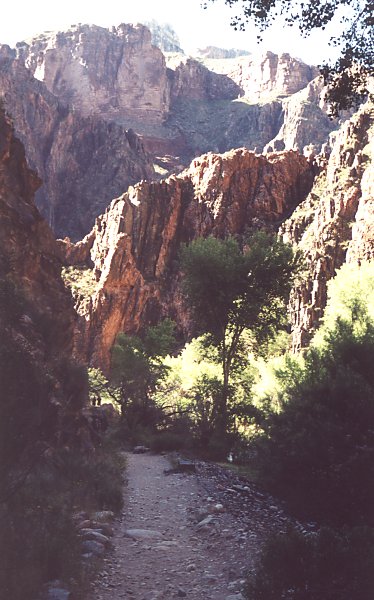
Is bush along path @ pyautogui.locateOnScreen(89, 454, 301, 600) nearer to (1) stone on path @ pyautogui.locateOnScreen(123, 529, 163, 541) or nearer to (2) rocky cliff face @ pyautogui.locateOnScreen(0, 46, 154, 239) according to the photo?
(1) stone on path @ pyautogui.locateOnScreen(123, 529, 163, 541)

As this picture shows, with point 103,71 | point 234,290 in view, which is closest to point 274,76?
point 103,71

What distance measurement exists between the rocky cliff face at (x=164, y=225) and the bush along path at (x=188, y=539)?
209 feet

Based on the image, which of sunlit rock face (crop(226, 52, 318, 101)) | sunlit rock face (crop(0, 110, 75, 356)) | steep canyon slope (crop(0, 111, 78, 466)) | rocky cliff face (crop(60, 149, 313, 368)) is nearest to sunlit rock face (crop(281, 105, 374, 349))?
rocky cliff face (crop(60, 149, 313, 368))

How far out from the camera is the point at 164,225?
85.6m

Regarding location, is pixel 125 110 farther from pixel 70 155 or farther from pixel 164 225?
pixel 164 225

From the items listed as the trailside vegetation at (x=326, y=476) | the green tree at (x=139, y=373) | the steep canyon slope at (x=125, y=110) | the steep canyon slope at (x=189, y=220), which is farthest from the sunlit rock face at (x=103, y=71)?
the trailside vegetation at (x=326, y=476)

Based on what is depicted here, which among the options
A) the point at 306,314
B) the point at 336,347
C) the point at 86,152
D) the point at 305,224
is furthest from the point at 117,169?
the point at 336,347

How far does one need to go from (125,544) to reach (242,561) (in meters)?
2.04

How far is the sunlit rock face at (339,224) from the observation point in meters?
54.1

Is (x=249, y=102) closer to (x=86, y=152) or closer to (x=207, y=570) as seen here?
(x=86, y=152)

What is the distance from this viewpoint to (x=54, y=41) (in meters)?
170

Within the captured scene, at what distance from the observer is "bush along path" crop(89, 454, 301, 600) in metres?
5.81

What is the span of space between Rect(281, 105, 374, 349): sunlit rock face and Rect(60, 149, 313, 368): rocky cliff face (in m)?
12.8

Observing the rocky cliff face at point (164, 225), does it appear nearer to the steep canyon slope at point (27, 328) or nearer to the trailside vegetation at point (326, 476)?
the steep canyon slope at point (27, 328)
